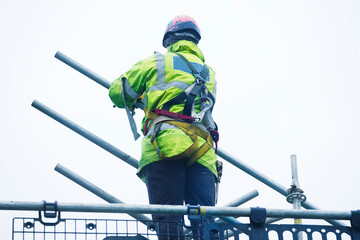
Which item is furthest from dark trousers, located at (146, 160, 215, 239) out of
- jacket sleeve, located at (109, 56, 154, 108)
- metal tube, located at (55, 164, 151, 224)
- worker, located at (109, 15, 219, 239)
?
jacket sleeve, located at (109, 56, 154, 108)

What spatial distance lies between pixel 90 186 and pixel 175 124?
122cm

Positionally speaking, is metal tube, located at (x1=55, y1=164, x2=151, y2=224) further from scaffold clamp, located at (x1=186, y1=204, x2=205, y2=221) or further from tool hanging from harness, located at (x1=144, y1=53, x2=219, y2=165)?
scaffold clamp, located at (x1=186, y1=204, x2=205, y2=221)

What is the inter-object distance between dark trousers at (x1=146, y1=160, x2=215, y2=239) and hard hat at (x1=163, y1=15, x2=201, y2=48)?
1533mm

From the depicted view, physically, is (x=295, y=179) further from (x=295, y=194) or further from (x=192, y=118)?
(x=192, y=118)

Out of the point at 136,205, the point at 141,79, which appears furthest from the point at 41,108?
the point at 136,205

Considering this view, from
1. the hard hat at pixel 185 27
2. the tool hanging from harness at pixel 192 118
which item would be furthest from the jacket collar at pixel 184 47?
the tool hanging from harness at pixel 192 118

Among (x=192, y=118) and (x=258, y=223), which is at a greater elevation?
(x=192, y=118)

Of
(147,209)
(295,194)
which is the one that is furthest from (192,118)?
(147,209)

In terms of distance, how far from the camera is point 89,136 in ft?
27.7

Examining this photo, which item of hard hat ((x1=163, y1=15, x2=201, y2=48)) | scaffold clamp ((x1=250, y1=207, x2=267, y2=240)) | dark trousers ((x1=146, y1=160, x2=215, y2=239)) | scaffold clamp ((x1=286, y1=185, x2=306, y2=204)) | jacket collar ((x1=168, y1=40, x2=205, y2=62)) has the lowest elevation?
scaffold clamp ((x1=250, y1=207, x2=267, y2=240))

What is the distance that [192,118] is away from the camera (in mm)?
7629

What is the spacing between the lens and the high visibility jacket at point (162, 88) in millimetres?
7492

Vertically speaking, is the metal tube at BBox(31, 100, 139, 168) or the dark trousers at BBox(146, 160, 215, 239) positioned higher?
the metal tube at BBox(31, 100, 139, 168)

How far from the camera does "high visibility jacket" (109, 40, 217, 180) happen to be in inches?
295
